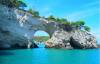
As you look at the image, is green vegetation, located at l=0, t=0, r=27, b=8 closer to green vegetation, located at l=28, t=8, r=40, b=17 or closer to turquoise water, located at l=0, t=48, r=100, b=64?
green vegetation, located at l=28, t=8, r=40, b=17

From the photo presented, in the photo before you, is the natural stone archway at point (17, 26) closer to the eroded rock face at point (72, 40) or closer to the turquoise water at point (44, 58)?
the eroded rock face at point (72, 40)

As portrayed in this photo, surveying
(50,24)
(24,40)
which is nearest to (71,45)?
(50,24)

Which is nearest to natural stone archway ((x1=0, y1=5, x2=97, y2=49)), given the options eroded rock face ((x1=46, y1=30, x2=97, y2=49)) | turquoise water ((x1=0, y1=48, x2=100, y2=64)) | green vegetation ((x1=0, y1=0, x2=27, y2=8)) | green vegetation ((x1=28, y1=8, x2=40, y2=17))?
eroded rock face ((x1=46, y1=30, x2=97, y2=49))

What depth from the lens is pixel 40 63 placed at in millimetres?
23609

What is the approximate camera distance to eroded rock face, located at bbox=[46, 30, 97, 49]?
5369 cm

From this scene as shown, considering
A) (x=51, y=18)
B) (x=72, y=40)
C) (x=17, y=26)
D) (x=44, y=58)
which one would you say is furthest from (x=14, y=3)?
(x=44, y=58)

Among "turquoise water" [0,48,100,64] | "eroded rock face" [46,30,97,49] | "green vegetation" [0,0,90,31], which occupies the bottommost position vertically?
"turquoise water" [0,48,100,64]

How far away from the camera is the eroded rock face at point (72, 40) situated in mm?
53688

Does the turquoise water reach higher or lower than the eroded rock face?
lower

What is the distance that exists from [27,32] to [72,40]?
1272cm

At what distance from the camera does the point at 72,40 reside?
5672 cm

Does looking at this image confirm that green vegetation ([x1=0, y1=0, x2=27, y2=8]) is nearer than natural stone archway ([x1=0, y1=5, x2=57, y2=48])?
No

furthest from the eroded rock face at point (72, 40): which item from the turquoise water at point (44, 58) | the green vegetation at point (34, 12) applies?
the turquoise water at point (44, 58)

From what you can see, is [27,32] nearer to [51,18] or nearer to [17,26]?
[17,26]
